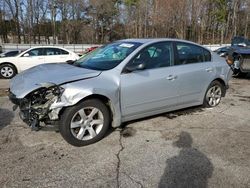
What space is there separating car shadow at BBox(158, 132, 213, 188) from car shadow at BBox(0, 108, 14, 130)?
302cm

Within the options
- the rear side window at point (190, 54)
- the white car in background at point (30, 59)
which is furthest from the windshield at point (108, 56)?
the white car in background at point (30, 59)

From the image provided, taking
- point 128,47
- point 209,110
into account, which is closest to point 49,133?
point 128,47

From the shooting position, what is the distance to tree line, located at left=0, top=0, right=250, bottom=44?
38531mm

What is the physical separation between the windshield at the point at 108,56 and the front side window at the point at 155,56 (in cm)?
17

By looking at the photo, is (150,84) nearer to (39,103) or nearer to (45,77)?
(45,77)

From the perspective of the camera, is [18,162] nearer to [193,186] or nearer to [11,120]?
[11,120]

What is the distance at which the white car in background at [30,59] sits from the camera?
11.2 meters

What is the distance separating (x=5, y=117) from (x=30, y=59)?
262 inches

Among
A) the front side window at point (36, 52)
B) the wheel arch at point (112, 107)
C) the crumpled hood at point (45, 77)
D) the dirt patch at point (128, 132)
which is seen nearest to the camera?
the crumpled hood at point (45, 77)

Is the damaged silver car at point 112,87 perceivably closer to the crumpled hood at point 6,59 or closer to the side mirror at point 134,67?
the side mirror at point 134,67

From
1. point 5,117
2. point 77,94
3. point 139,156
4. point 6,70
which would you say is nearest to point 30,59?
point 6,70

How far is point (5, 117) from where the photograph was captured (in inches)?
210

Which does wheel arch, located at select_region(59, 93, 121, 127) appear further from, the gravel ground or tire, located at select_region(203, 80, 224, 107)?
tire, located at select_region(203, 80, 224, 107)

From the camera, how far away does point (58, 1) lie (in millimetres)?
40938
